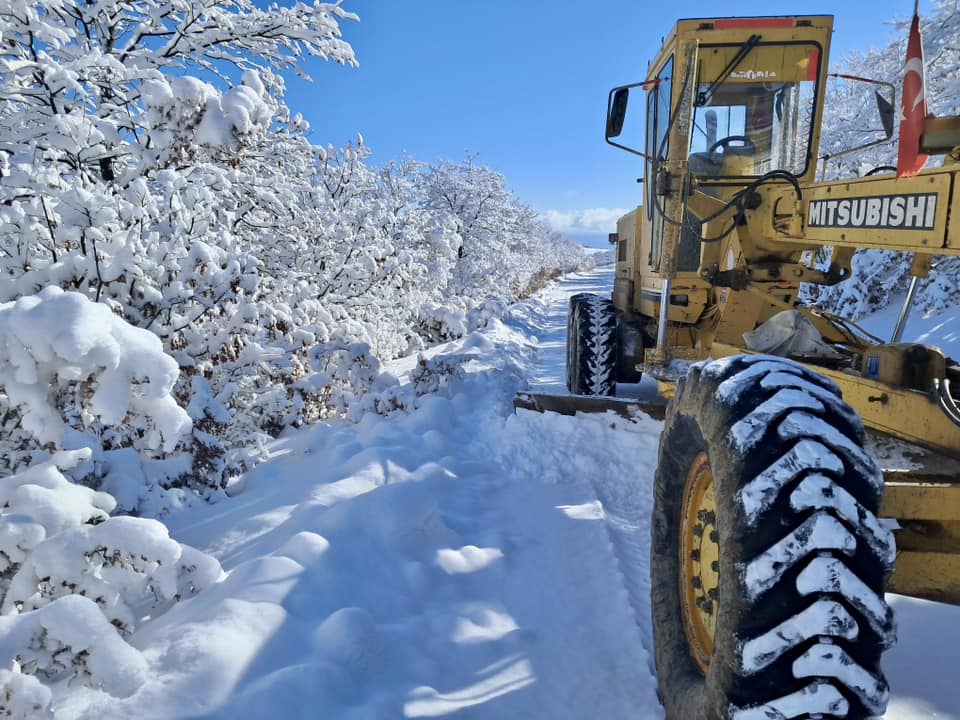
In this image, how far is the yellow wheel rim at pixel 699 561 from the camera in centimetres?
223

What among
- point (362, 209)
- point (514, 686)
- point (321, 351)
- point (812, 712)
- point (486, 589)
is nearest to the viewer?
point (812, 712)

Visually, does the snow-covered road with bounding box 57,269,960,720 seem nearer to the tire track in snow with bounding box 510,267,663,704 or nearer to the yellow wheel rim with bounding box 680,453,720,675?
the tire track in snow with bounding box 510,267,663,704

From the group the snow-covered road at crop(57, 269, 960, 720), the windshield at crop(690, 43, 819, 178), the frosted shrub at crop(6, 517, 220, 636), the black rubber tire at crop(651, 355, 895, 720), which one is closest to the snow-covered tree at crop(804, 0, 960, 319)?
the windshield at crop(690, 43, 819, 178)

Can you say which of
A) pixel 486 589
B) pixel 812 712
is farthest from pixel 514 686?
pixel 812 712

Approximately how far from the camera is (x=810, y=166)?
517 cm

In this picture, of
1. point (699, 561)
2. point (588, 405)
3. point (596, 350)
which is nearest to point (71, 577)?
point (699, 561)

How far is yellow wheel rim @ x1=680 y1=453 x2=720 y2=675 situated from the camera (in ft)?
7.33

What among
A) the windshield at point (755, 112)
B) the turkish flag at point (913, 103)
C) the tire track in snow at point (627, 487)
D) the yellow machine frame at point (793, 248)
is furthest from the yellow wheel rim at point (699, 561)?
the windshield at point (755, 112)

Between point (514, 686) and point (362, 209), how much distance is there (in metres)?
9.86

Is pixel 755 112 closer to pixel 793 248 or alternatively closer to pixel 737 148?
pixel 737 148

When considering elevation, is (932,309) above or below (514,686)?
above

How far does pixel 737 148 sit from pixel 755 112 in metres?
0.31

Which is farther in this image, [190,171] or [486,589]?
[190,171]

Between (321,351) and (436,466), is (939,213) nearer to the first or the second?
(436,466)
